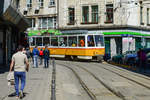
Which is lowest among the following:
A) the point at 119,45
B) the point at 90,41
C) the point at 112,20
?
the point at 119,45

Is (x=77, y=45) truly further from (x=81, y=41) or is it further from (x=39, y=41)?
(x=39, y=41)

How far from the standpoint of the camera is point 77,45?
3241 cm

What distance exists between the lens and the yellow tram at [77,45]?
31484mm

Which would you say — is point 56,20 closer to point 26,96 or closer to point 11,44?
point 11,44

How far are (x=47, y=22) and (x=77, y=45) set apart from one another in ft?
49.4

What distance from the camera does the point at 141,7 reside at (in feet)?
140

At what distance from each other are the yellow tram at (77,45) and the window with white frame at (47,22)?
981cm

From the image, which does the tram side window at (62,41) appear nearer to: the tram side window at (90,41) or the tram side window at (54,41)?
the tram side window at (54,41)

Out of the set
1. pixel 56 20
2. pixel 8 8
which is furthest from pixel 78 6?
pixel 8 8

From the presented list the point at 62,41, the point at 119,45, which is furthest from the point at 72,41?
the point at 119,45

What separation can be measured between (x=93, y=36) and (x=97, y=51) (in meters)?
1.61

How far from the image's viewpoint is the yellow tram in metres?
31.5

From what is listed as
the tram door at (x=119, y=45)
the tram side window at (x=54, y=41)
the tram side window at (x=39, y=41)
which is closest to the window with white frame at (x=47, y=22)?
the tram side window at (x=39, y=41)

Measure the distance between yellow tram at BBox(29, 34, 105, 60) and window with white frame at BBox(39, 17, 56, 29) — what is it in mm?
9807
